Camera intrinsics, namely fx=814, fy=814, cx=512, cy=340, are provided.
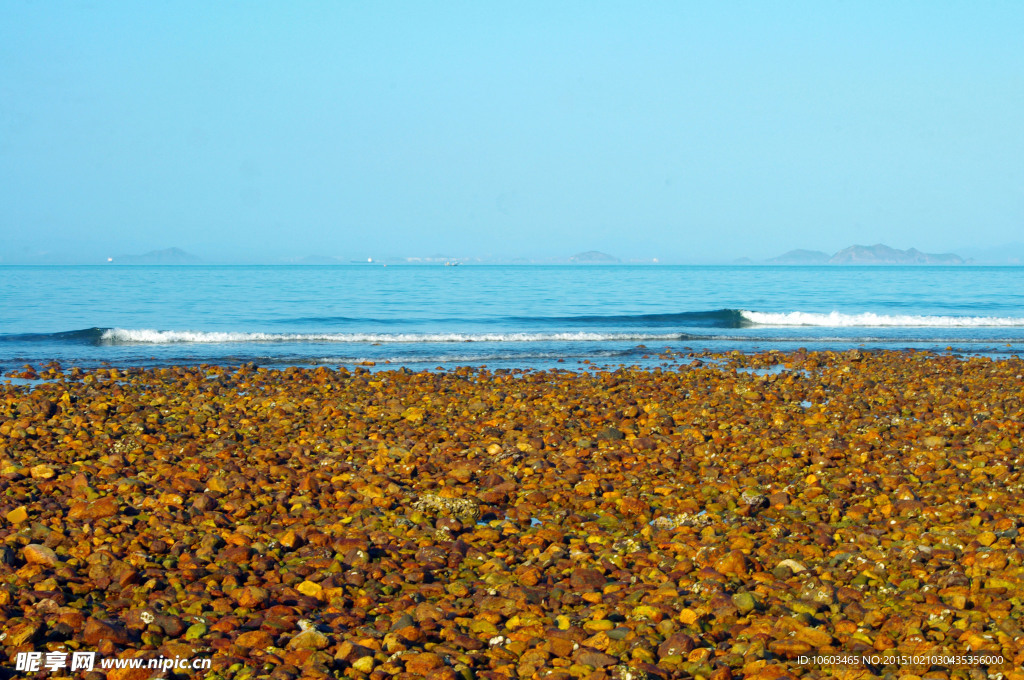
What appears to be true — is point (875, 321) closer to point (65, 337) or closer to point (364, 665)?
point (65, 337)

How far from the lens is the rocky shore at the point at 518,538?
15.0 feet

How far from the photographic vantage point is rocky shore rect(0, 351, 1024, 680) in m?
4.57

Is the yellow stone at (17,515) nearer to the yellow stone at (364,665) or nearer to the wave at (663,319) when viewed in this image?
the yellow stone at (364,665)

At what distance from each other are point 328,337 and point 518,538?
65.5 feet

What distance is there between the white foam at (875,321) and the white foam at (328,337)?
30.4 ft

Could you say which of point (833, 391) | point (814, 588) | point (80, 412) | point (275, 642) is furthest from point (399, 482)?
point (833, 391)

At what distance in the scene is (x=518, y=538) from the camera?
6332mm

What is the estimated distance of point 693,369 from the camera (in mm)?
16594

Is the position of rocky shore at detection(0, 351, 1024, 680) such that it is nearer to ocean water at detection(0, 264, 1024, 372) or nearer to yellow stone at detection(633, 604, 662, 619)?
yellow stone at detection(633, 604, 662, 619)

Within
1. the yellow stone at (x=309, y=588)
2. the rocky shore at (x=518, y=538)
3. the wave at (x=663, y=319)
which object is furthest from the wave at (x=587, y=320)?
the yellow stone at (x=309, y=588)

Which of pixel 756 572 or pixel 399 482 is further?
pixel 399 482

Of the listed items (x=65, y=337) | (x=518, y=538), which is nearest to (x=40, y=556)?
(x=518, y=538)

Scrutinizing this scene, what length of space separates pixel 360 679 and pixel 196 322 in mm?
28709

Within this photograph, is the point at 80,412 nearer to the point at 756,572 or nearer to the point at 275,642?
the point at 275,642
